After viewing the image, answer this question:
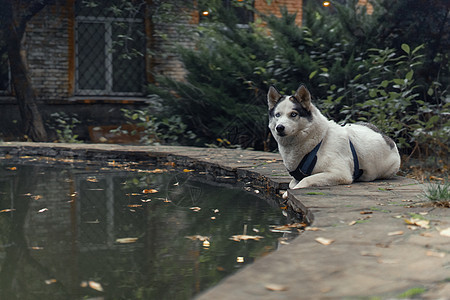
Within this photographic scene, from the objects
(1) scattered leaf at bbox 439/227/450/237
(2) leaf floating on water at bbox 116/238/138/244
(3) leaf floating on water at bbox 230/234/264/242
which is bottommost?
(2) leaf floating on water at bbox 116/238/138/244

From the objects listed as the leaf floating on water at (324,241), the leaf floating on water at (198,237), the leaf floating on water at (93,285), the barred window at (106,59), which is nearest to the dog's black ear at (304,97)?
the leaf floating on water at (198,237)

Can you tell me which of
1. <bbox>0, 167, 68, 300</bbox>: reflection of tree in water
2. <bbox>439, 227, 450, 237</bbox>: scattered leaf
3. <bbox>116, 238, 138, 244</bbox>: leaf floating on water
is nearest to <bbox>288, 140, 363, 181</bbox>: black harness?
<bbox>116, 238, 138, 244</bbox>: leaf floating on water

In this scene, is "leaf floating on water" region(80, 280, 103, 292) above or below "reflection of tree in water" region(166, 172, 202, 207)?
above

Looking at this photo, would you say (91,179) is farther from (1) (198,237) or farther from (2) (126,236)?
(1) (198,237)

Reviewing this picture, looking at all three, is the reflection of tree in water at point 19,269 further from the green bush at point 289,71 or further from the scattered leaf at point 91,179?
the green bush at point 289,71

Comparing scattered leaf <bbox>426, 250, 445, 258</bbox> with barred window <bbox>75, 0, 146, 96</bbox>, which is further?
barred window <bbox>75, 0, 146, 96</bbox>

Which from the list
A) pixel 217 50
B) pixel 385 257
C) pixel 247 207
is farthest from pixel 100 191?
pixel 217 50

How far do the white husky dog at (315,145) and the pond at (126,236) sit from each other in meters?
0.43

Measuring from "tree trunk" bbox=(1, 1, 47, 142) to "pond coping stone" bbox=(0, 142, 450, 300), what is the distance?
7.44 meters

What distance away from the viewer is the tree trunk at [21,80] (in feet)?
37.0

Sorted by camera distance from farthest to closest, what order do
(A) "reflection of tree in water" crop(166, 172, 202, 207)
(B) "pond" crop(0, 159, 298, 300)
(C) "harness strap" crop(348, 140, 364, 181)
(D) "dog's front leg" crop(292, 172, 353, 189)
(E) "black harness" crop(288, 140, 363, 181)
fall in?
1. (A) "reflection of tree in water" crop(166, 172, 202, 207)
2. (C) "harness strap" crop(348, 140, 364, 181)
3. (E) "black harness" crop(288, 140, 363, 181)
4. (D) "dog's front leg" crop(292, 172, 353, 189)
5. (B) "pond" crop(0, 159, 298, 300)

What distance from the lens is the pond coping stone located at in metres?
2.22

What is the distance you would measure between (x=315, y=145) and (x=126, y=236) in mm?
1846

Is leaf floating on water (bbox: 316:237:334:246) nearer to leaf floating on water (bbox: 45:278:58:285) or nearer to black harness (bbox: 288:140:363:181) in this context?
leaf floating on water (bbox: 45:278:58:285)
